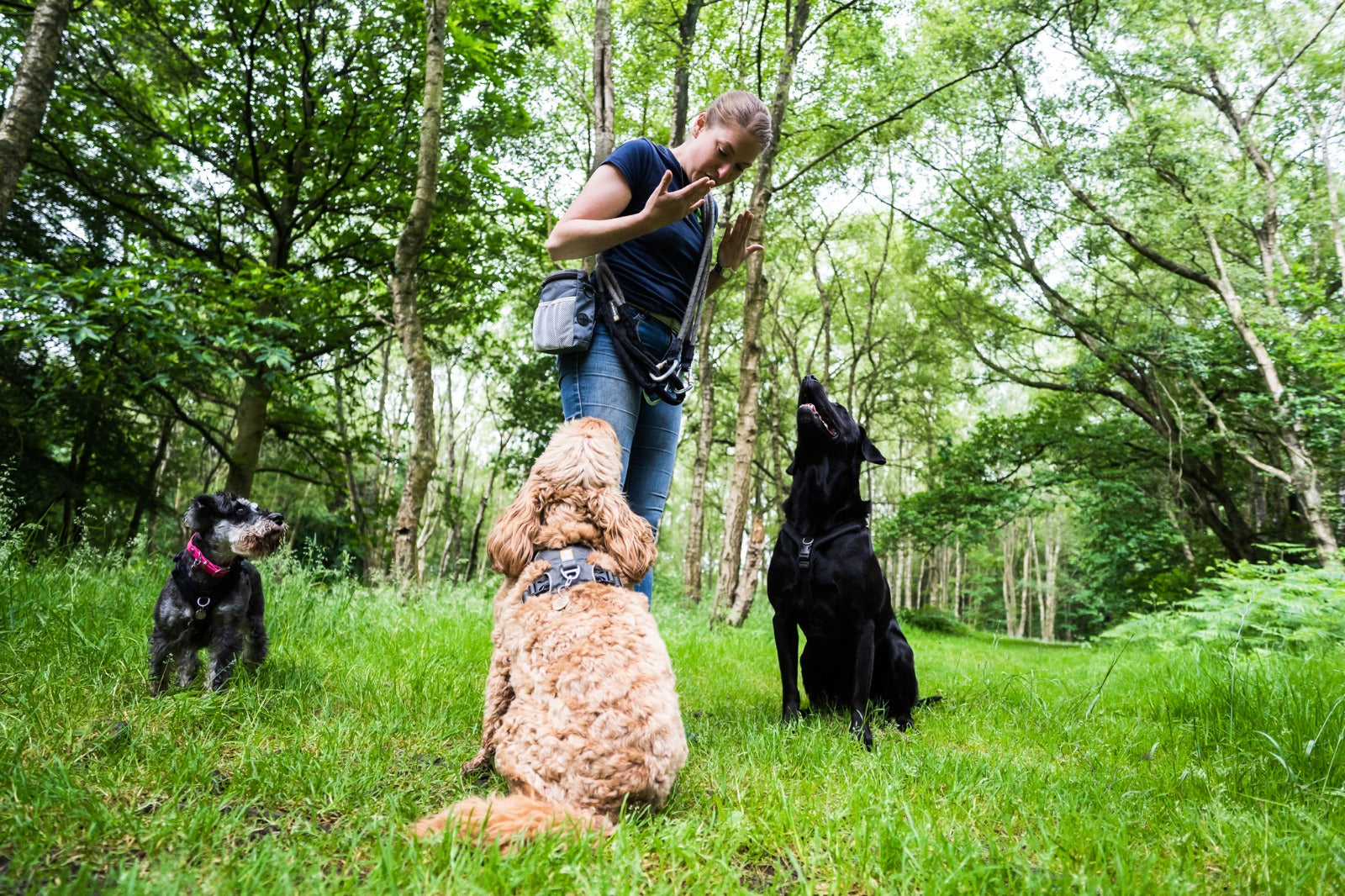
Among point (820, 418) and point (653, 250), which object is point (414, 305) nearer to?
point (653, 250)

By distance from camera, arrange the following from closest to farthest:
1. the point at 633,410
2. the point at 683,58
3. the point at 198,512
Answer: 1. the point at 633,410
2. the point at 198,512
3. the point at 683,58

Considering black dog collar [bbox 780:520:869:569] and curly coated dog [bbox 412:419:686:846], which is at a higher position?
black dog collar [bbox 780:520:869:569]

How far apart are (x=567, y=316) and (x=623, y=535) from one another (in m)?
1.03

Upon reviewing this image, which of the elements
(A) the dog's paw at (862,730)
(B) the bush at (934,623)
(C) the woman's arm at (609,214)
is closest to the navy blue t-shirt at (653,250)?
(C) the woman's arm at (609,214)

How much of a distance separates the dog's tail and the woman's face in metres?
2.53

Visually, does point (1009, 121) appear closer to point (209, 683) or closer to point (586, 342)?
point (586, 342)

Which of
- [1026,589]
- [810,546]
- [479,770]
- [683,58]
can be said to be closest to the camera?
[479,770]

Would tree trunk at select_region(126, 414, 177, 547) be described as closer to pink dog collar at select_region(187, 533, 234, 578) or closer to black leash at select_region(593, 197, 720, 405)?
pink dog collar at select_region(187, 533, 234, 578)

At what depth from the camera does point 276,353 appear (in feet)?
22.4

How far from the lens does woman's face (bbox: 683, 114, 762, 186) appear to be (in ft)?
9.53

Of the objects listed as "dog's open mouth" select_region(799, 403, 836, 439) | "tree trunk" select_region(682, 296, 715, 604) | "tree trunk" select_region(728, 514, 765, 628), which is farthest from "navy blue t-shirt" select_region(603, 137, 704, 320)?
"tree trunk" select_region(682, 296, 715, 604)

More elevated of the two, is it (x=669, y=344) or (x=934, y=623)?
(x=669, y=344)

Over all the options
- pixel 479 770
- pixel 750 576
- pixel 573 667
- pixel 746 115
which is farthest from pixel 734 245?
pixel 750 576

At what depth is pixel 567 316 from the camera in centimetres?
285
